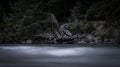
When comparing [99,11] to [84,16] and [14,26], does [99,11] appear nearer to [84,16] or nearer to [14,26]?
[84,16]

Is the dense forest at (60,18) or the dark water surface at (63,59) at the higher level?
the dense forest at (60,18)

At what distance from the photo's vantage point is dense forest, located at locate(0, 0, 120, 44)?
538cm

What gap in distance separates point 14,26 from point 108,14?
2812 mm

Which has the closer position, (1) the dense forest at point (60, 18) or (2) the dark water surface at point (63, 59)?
(2) the dark water surface at point (63, 59)

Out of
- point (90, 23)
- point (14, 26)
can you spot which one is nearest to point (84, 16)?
point (90, 23)

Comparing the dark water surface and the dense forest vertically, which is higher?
the dense forest

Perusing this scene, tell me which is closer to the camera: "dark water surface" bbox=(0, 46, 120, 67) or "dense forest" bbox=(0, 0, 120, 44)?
"dark water surface" bbox=(0, 46, 120, 67)

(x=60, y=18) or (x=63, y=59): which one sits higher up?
(x=60, y=18)

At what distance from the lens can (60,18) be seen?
6199 millimetres

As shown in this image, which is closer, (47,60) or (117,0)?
(47,60)

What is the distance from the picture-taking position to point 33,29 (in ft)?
18.9

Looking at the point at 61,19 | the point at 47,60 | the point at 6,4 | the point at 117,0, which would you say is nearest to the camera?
the point at 47,60

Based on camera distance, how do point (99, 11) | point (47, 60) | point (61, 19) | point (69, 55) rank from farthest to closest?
point (61, 19)
point (99, 11)
point (69, 55)
point (47, 60)

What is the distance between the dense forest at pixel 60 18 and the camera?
17.6ft
